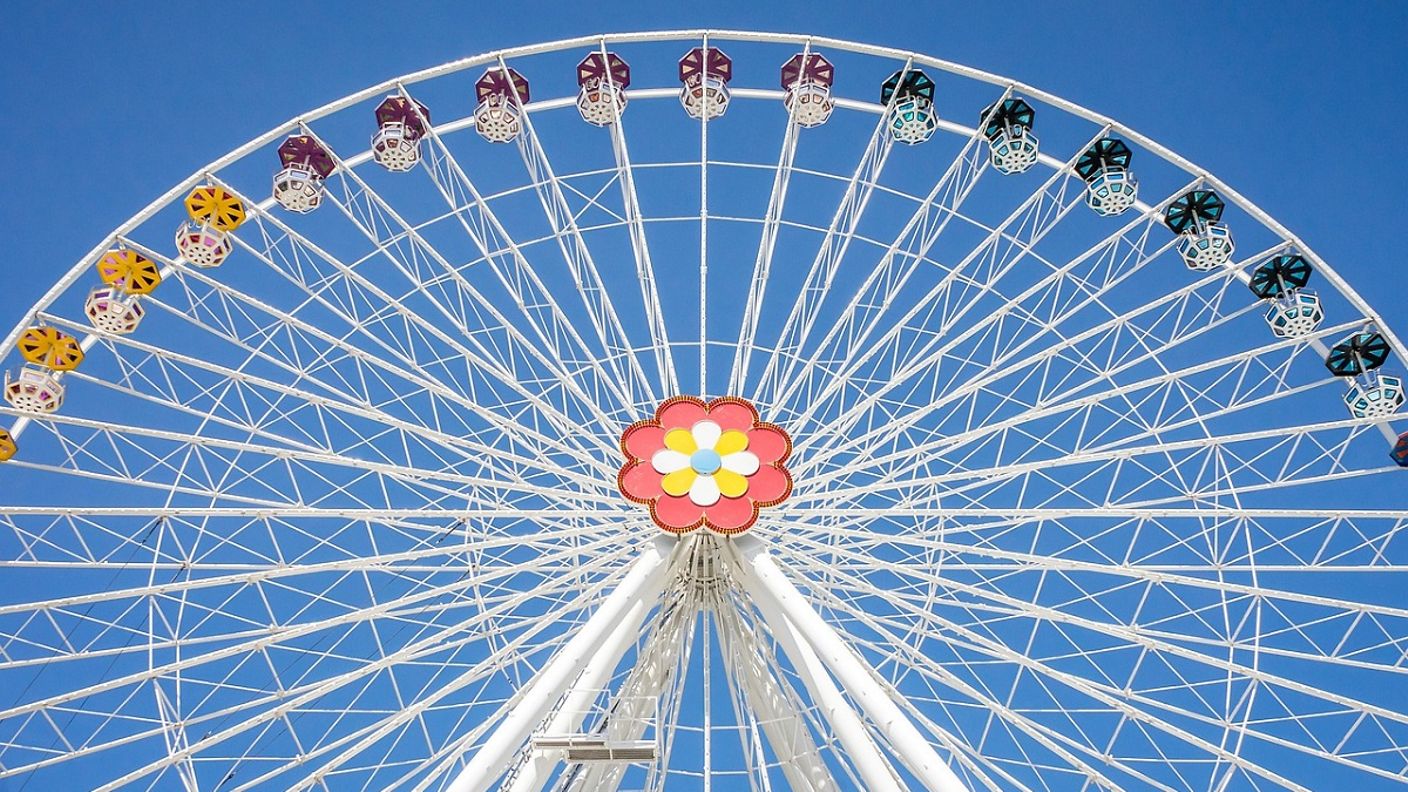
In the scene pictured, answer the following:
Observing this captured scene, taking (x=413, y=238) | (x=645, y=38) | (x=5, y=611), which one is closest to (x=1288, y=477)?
(x=645, y=38)

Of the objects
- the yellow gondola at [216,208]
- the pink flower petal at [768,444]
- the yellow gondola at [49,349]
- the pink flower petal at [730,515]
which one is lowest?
the pink flower petal at [730,515]

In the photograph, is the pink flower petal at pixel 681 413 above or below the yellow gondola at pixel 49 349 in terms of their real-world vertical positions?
below

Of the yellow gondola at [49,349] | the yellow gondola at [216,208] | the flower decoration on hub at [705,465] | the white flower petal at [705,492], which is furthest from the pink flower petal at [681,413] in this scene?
the yellow gondola at [49,349]

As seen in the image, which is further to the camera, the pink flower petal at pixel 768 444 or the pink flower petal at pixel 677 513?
the pink flower petal at pixel 768 444

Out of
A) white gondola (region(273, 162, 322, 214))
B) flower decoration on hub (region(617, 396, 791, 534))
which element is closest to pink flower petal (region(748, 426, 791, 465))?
flower decoration on hub (region(617, 396, 791, 534))

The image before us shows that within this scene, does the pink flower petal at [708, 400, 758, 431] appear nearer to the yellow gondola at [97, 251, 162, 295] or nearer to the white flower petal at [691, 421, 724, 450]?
the white flower petal at [691, 421, 724, 450]

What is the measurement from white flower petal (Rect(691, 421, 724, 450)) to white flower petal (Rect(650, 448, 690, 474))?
369 mm

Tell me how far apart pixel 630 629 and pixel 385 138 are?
32.9 feet

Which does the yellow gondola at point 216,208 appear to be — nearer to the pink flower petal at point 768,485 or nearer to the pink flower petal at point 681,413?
the pink flower petal at point 681,413

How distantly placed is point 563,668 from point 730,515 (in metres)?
3.45

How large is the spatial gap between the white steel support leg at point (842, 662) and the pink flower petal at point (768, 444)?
1.36 meters

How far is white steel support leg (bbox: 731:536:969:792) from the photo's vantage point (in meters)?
15.6

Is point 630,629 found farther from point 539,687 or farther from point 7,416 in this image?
point 7,416

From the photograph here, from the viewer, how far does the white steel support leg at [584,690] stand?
1748 cm
